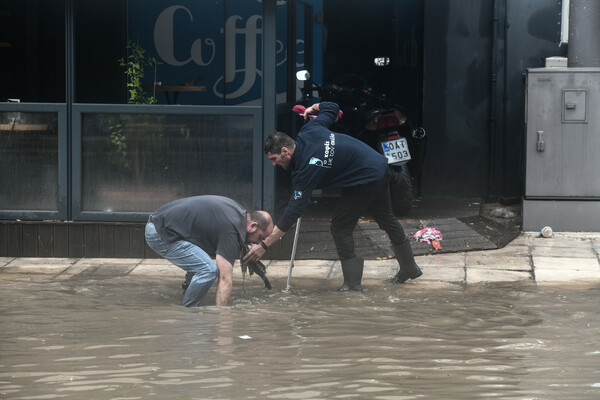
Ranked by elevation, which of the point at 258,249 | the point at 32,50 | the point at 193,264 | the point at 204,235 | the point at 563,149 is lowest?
the point at 193,264

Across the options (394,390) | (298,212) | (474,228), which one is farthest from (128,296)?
(474,228)

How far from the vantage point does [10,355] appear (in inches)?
251

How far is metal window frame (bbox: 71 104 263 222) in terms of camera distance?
10109mm

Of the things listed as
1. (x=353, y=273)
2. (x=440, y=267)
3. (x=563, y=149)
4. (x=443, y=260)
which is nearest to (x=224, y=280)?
(x=353, y=273)

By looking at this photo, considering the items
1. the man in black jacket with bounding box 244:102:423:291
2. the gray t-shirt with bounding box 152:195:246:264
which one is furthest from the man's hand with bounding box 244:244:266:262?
the gray t-shirt with bounding box 152:195:246:264

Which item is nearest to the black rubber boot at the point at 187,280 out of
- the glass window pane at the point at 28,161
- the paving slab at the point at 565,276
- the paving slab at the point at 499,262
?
the glass window pane at the point at 28,161

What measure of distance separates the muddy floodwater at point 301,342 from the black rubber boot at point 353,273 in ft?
0.48

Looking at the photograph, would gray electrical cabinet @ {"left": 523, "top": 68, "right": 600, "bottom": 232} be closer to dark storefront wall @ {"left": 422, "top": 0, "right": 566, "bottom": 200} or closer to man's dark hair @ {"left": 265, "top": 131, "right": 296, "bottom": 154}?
dark storefront wall @ {"left": 422, "top": 0, "right": 566, "bottom": 200}

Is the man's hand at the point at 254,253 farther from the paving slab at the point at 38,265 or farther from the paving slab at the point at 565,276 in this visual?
the paving slab at the point at 565,276

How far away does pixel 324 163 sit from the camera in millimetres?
8227

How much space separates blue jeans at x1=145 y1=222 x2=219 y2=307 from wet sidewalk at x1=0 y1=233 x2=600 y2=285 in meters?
1.52

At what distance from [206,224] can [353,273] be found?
159 centimetres

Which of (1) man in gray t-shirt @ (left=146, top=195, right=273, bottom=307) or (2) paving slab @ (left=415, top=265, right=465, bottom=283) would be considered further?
(2) paving slab @ (left=415, top=265, right=465, bottom=283)

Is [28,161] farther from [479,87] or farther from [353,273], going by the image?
[479,87]
